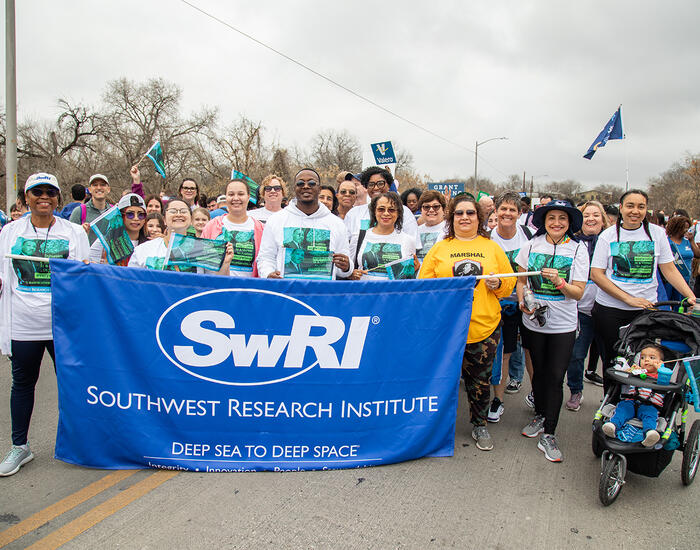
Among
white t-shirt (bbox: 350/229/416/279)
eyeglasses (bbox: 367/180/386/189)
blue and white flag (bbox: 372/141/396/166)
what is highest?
blue and white flag (bbox: 372/141/396/166)

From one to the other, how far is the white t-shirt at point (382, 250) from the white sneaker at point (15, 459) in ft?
9.95

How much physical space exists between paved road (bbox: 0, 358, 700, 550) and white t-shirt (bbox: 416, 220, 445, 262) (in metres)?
2.23

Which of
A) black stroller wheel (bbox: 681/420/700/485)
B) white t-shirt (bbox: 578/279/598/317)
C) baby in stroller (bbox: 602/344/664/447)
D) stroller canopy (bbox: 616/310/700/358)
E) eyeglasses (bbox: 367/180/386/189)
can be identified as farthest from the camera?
eyeglasses (bbox: 367/180/386/189)

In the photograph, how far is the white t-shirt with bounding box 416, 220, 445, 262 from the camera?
17.5 feet

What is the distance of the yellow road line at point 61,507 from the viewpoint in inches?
111

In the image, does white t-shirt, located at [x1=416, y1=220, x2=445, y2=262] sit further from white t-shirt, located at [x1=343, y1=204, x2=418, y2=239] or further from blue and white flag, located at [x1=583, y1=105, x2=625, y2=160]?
blue and white flag, located at [x1=583, y1=105, x2=625, y2=160]

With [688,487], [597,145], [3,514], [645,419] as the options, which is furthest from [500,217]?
[597,145]

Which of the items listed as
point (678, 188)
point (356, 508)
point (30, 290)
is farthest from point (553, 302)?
point (678, 188)

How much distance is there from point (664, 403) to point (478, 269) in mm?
1641

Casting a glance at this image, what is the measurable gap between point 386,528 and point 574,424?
2637mm

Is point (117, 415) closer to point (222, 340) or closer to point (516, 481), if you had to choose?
point (222, 340)

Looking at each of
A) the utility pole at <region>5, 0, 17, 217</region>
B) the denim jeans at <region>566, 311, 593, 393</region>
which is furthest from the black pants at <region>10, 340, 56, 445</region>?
the utility pole at <region>5, 0, 17, 217</region>

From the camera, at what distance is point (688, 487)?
3.58 meters

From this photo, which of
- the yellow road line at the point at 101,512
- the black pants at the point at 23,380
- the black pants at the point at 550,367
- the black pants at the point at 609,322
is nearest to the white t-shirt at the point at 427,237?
the black pants at the point at 550,367
